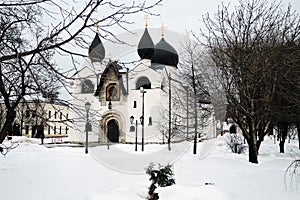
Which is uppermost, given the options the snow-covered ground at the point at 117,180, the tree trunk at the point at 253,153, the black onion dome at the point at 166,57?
the black onion dome at the point at 166,57

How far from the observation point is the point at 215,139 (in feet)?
60.7

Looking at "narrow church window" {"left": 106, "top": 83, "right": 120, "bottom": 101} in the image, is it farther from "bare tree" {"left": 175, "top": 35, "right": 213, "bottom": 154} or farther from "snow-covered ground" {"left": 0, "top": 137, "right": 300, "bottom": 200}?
"bare tree" {"left": 175, "top": 35, "right": 213, "bottom": 154}

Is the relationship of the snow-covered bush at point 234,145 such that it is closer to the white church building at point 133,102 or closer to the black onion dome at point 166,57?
the white church building at point 133,102

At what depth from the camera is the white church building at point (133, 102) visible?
15.1 ft

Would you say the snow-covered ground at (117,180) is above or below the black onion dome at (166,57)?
below

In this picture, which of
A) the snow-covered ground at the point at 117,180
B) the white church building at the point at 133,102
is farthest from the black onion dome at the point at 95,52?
the snow-covered ground at the point at 117,180

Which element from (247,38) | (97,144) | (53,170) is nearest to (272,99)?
(247,38)

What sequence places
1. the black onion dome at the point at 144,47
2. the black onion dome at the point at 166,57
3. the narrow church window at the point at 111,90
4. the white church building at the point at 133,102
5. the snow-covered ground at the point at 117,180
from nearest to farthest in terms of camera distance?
the white church building at the point at 133,102, the narrow church window at the point at 111,90, the snow-covered ground at the point at 117,180, the black onion dome at the point at 144,47, the black onion dome at the point at 166,57

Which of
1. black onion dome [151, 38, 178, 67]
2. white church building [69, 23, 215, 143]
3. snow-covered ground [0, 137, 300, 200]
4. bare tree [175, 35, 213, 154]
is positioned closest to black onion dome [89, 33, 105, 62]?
white church building [69, 23, 215, 143]

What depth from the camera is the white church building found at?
4.62m

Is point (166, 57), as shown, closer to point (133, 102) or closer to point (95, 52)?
point (133, 102)

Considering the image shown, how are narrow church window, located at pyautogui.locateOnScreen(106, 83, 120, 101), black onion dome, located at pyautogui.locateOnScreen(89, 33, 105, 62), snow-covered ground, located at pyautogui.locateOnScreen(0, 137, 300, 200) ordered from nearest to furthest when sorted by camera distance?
1. black onion dome, located at pyautogui.locateOnScreen(89, 33, 105, 62)
2. narrow church window, located at pyautogui.locateOnScreen(106, 83, 120, 101)
3. snow-covered ground, located at pyautogui.locateOnScreen(0, 137, 300, 200)

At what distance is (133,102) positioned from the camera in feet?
65.4

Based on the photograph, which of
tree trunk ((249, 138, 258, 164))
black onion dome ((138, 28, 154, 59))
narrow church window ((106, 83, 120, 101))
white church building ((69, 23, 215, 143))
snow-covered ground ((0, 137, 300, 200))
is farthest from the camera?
tree trunk ((249, 138, 258, 164))
